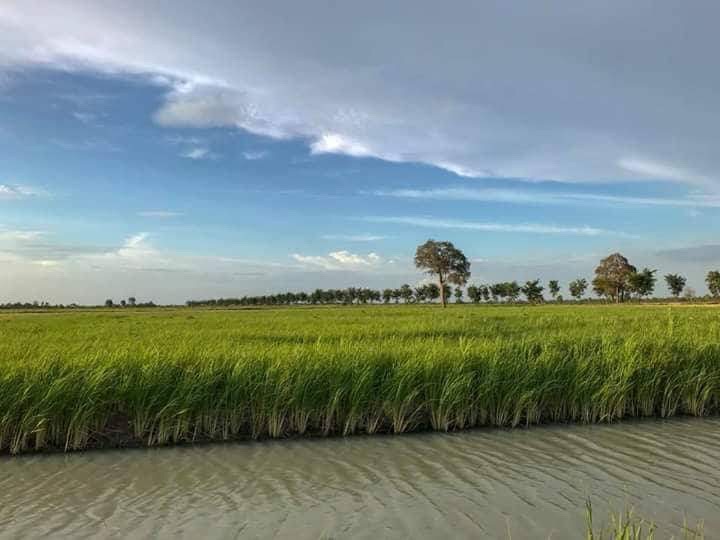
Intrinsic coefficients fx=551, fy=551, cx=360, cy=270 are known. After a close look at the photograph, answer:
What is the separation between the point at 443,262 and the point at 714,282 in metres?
52.3

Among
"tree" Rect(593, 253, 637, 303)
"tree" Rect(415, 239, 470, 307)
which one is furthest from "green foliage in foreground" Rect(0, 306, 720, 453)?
"tree" Rect(593, 253, 637, 303)

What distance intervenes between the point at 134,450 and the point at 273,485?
272 cm

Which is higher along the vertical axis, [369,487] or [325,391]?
[325,391]

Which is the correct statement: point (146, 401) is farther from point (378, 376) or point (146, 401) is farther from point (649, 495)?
point (649, 495)

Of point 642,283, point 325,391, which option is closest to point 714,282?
point 642,283

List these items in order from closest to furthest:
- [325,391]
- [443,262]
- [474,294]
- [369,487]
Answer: [369,487] < [325,391] < [443,262] < [474,294]

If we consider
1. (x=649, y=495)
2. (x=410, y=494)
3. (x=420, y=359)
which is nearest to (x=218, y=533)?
(x=410, y=494)

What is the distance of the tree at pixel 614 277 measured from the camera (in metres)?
96.6

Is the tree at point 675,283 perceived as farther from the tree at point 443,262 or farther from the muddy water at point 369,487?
the muddy water at point 369,487

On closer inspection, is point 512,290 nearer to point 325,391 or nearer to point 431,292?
point 431,292

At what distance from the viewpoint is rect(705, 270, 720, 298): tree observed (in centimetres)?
9632

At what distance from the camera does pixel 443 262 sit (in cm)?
8138

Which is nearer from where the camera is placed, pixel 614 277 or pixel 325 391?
pixel 325 391

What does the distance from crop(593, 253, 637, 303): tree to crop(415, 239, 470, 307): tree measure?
3108 cm
